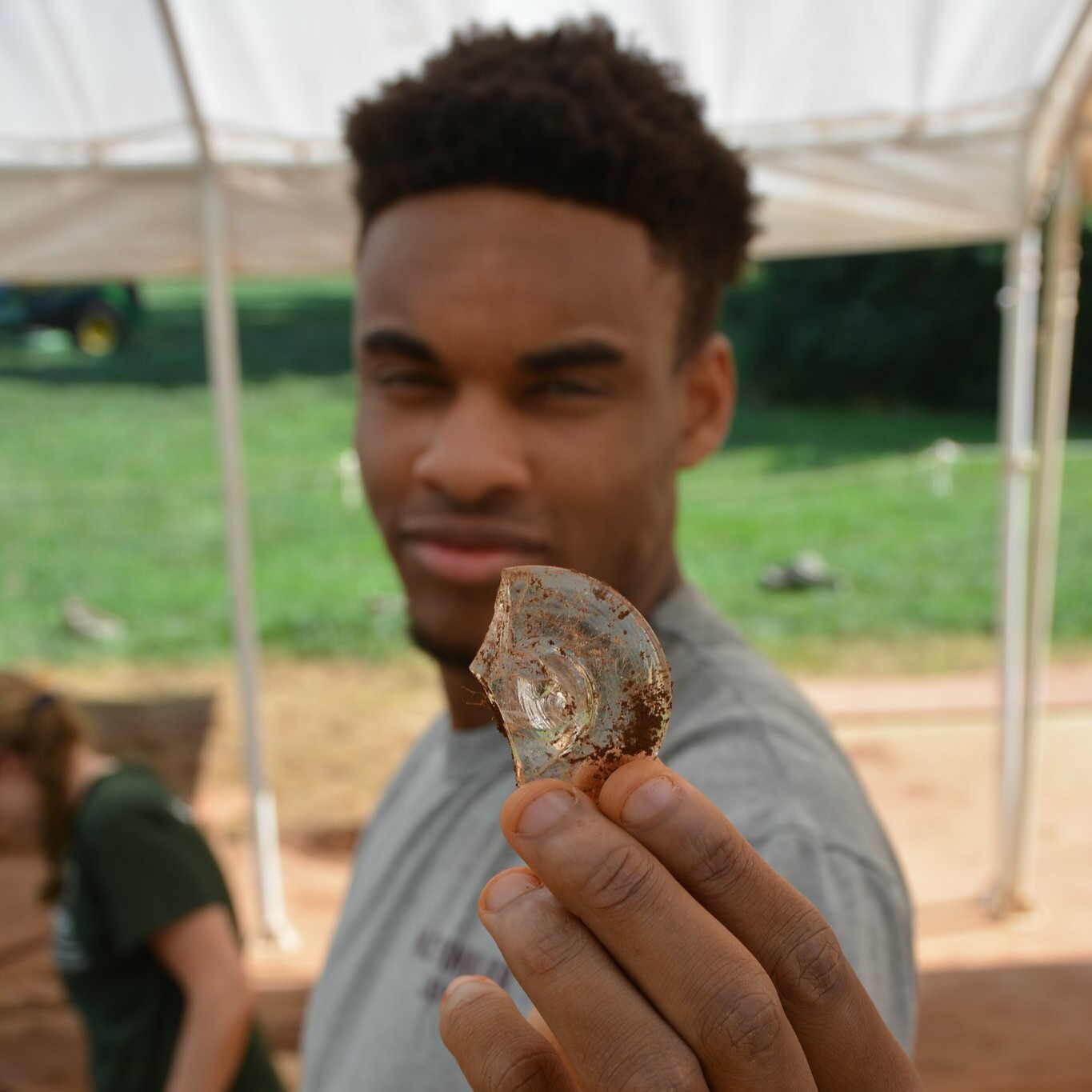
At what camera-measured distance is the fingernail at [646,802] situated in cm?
75

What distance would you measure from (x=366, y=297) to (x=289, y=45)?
264 centimetres

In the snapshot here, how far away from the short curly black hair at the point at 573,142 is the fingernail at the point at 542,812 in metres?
→ 1.00

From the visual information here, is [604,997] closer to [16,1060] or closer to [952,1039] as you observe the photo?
[952,1039]

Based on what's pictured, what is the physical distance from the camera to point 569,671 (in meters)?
0.93

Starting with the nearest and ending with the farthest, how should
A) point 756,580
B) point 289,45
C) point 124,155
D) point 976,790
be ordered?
1. point 289,45
2. point 124,155
3. point 976,790
4. point 756,580

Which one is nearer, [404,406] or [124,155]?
[404,406]

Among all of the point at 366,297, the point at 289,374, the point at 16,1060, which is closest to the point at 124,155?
the point at 366,297

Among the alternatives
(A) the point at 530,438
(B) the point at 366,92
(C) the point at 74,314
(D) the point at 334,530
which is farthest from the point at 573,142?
(C) the point at 74,314

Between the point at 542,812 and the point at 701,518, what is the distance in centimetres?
1407

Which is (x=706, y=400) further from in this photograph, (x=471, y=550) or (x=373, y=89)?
(x=373, y=89)

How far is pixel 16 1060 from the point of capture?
15.7 feet

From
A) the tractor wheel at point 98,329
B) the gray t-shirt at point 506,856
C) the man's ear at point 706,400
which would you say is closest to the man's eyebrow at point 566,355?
the man's ear at point 706,400

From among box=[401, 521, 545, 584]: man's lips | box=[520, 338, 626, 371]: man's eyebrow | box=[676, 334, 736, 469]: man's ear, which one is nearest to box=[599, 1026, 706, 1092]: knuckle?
box=[401, 521, 545, 584]: man's lips

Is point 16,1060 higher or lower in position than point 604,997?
lower
